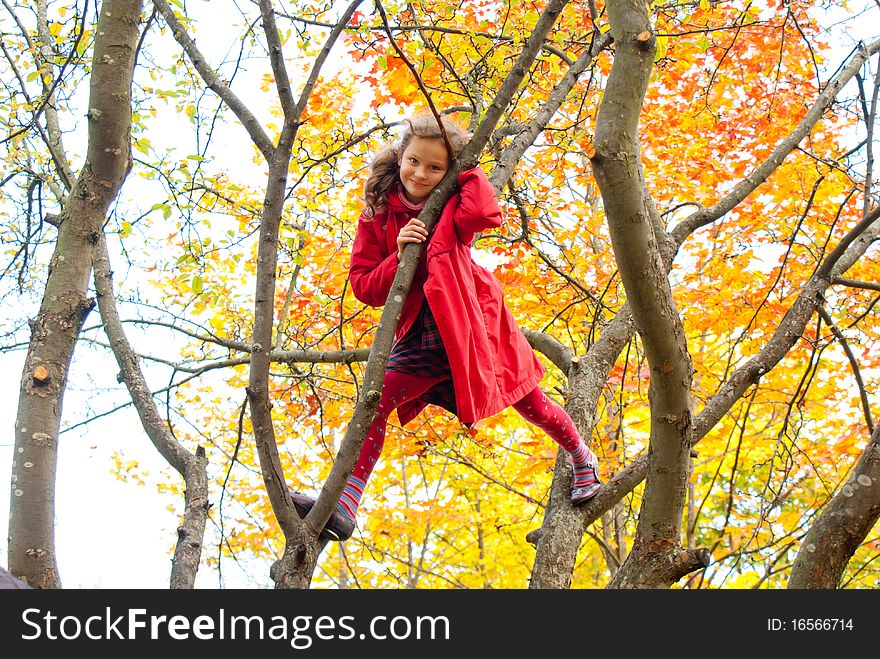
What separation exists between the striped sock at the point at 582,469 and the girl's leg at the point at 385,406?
0.87m

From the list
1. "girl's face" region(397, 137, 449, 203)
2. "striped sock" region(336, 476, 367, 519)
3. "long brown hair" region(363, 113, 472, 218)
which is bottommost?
"striped sock" region(336, 476, 367, 519)

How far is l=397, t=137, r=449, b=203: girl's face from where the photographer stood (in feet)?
8.51

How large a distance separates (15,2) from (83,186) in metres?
2.08

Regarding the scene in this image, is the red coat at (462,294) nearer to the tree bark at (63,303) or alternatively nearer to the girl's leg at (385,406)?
the girl's leg at (385,406)

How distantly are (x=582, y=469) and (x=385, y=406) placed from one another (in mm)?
1064

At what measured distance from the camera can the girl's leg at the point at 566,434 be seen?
10.2 ft

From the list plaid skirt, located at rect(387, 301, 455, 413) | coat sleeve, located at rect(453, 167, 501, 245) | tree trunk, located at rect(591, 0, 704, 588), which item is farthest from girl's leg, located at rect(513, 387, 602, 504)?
coat sleeve, located at rect(453, 167, 501, 245)

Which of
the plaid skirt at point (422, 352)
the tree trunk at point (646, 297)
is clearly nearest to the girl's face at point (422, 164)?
the plaid skirt at point (422, 352)

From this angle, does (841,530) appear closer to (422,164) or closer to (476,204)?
(476,204)

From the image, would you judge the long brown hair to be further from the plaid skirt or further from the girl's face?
the plaid skirt

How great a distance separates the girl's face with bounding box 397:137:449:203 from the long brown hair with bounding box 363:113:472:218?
0.03 meters

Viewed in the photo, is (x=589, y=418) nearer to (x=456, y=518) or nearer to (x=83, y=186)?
(x=83, y=186)

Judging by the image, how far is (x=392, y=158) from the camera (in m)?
2.82
